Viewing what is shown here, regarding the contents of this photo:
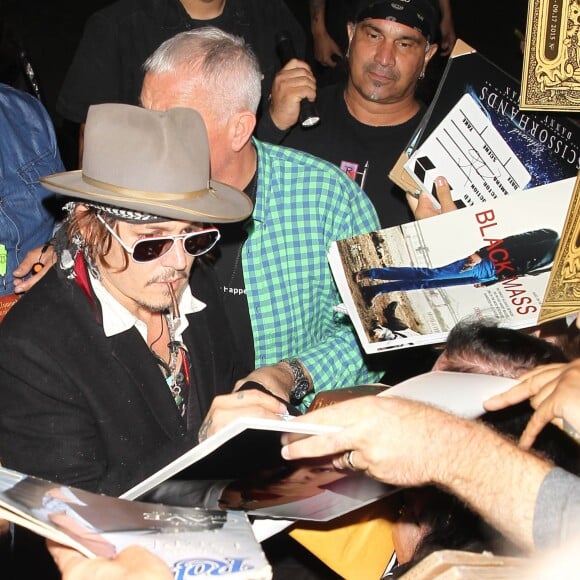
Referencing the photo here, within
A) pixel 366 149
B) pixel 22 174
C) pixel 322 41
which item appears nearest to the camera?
pixel 22 174

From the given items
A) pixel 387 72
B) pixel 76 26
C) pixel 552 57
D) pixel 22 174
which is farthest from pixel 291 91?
pixel 76 26

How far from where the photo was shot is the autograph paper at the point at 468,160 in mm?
2680

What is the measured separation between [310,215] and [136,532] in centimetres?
167

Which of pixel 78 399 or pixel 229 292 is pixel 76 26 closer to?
pixel 229 292

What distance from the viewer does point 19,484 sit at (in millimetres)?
1473

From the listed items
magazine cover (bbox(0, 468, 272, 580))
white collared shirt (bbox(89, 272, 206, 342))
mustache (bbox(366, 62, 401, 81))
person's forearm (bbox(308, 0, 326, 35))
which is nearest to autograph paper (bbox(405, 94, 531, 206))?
mustache (bbox(366, 62, 401, 81))

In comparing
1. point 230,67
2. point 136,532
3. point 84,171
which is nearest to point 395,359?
point 230,67

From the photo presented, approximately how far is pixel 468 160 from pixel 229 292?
3.11 ft

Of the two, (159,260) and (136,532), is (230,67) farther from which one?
(136,532)

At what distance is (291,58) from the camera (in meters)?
3.64

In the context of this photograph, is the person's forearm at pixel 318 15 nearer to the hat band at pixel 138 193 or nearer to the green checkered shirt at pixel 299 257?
the green checkered shirt at pixel 299 257

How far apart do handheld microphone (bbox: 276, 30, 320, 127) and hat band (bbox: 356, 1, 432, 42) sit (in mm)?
402

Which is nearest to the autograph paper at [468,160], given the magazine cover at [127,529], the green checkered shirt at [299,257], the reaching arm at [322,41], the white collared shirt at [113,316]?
the green checkered shirt at [299,257]

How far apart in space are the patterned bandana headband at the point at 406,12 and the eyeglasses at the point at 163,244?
5.53 ft
